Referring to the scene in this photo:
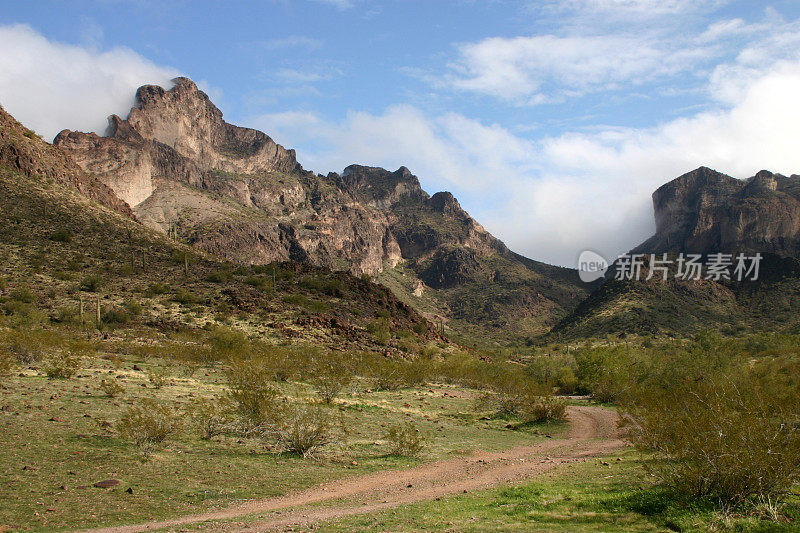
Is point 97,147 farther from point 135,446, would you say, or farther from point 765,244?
point 765,244

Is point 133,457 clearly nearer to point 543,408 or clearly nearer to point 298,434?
point 298,434

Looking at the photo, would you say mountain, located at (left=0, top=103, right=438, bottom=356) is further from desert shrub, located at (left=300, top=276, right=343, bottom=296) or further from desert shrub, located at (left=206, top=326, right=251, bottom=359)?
desert shrub, located at (left=206, top=326, right=251, bottom=359)

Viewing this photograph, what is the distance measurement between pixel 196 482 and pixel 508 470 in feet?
30.0

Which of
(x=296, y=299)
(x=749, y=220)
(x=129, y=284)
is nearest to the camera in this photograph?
(x=129, y=284)

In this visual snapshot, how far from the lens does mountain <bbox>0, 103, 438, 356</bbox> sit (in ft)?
141

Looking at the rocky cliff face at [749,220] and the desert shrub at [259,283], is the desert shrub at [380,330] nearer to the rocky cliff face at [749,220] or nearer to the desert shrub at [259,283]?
the desert shrub at [259,283]

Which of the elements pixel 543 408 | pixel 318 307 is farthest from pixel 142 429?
pixel 318 307

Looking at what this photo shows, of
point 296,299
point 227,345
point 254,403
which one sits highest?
point 296,299

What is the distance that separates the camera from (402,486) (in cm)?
1274

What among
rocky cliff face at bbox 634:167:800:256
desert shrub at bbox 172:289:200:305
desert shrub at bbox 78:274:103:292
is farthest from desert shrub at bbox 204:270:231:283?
rocky cliff face at bbox 634:167:800:256

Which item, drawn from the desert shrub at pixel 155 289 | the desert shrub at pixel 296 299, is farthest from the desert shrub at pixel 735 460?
the desert shrub at pixel 296 299

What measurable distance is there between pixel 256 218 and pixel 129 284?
100m

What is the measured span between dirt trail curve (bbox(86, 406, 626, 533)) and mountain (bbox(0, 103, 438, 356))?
1221 inches

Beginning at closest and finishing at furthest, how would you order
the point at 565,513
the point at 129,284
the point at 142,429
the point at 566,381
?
the point at 565,513
the point at 142,429
the point at 566,381
the point at 129,284
